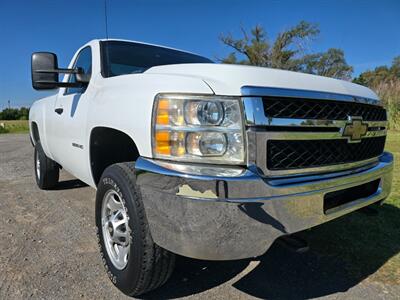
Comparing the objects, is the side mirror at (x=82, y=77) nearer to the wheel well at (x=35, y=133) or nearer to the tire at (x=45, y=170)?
the tire at (x=45, y=170)

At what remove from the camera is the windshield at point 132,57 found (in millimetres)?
2830

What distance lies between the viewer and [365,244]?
286 cm

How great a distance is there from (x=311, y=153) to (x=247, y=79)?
57 centimetres

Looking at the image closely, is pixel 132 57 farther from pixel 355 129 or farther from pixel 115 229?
pixel 355 129

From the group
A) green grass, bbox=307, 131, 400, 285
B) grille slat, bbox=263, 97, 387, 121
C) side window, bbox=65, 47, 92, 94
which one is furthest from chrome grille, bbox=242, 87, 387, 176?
side window, bbox=65, 47, 92, 94

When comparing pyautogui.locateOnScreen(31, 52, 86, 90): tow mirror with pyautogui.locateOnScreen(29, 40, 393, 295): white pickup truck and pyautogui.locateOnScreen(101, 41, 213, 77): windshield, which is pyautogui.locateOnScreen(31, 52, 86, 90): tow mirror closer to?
pyautogui.locateOnScreen(101, 41, 213, 77): windshield

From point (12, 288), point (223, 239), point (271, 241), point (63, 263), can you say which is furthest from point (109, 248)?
point (271, 241)

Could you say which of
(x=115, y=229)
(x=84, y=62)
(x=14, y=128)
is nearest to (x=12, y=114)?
(x=14, y=128)

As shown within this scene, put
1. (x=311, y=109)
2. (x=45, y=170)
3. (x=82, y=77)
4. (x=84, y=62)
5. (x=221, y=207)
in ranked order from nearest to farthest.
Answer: (x=221, y=207) < (x=311, y=109) < (x=82, y=77) < (x=84, y=62) < (x=45, y=170)

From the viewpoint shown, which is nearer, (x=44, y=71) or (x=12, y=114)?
(x=44, y=71)

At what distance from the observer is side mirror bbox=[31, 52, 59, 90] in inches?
104

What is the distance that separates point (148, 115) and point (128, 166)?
0.42 m

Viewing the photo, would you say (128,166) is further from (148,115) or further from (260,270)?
(260,270)

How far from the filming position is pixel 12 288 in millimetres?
2189
